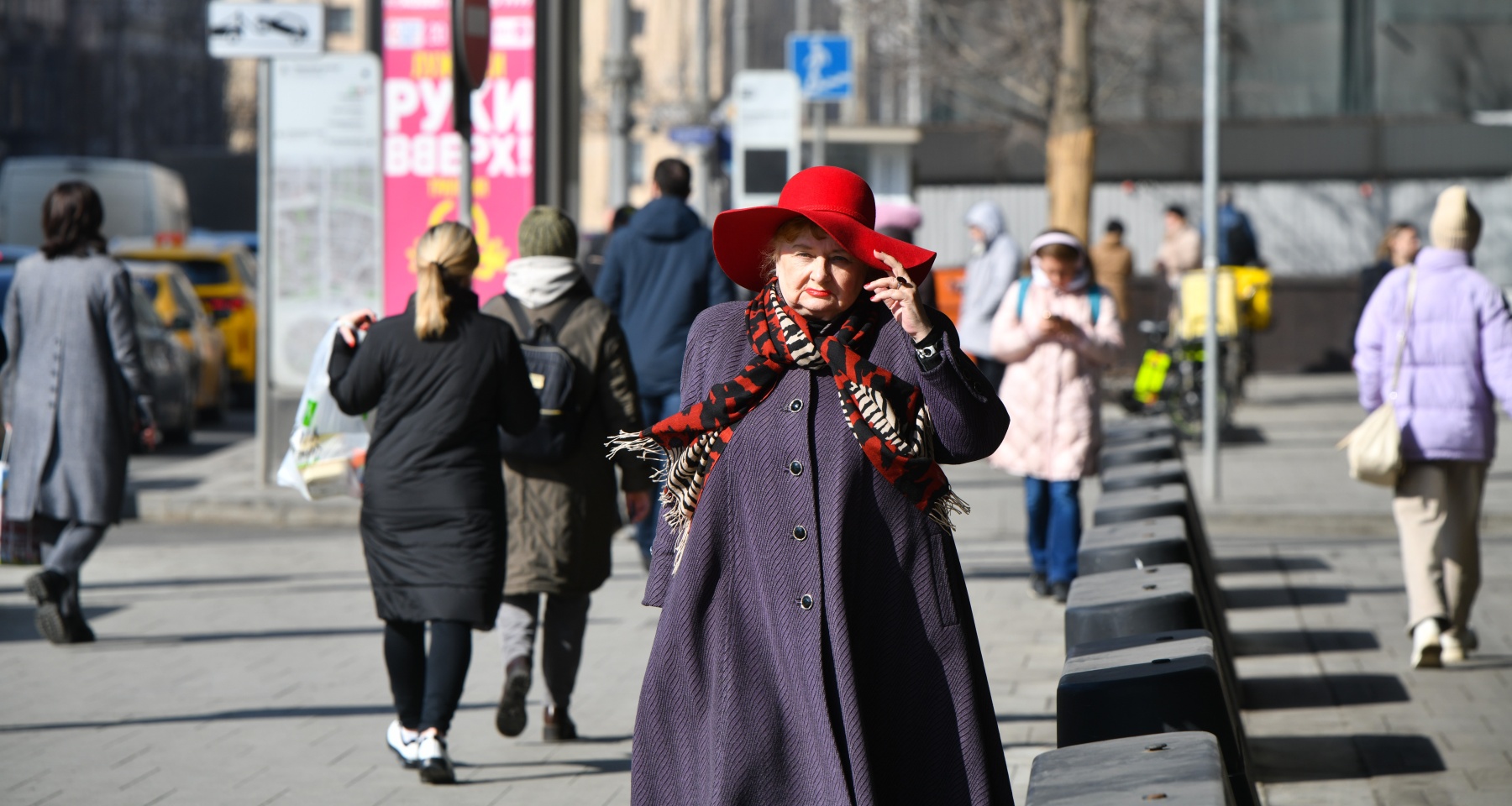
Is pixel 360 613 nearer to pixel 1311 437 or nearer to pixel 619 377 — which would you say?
pixel 619 377

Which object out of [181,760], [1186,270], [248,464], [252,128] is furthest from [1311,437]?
[252,128]

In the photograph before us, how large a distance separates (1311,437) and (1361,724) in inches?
413

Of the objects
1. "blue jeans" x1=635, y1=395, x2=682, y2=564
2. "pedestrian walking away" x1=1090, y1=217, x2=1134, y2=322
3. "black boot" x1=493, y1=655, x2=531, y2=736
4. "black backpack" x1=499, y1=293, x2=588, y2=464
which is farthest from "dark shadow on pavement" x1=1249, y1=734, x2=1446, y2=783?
"pedestrian walking away" x1=1090, y1=217, x2=1134, y2=322

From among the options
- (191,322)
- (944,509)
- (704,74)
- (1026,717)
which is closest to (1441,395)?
(1026,717)

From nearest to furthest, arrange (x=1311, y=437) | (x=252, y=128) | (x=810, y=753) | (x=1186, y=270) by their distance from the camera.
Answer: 1. (x=810, y=753)
2. (x=1311, y=437)
3. (x=1186, y=270)
4. (x=252, y=128)

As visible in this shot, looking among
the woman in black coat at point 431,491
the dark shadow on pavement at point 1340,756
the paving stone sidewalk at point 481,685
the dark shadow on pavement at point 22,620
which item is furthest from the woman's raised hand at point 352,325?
the dark shadow on pavement at point 1340,756

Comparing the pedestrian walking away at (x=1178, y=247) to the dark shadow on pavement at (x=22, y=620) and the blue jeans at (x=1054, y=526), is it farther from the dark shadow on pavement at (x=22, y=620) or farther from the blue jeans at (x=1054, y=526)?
the dark shadow on pavement at (x=22, y=620)

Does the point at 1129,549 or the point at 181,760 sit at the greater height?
the point at 1129,549

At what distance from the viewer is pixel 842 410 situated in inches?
146

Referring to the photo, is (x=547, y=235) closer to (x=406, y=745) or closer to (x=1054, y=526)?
(x=406, y=745)

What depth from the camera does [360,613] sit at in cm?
873

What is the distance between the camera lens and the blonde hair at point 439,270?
565cm

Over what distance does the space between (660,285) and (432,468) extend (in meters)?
3.71

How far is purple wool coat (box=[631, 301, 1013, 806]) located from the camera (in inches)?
143
